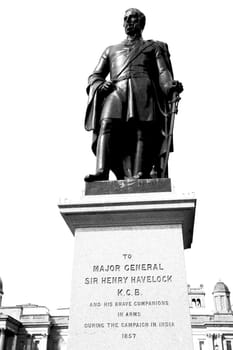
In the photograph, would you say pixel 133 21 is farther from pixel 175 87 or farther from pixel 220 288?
pixel 220 288

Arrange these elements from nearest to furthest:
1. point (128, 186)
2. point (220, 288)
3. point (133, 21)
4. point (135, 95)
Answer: point (128, 186) < point (135, 95) < point (133, 21) < point (220, 288)

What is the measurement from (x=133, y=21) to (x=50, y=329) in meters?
57.1

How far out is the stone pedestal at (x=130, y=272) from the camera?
497 cm

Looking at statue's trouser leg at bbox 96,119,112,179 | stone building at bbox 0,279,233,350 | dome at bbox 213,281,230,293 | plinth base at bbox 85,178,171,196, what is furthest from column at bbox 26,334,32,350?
plinth base at bbox 85,178,171,196

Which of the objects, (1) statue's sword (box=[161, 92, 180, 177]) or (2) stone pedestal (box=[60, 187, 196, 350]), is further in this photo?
(1) statue's sword (box=[161, 92, 180, 177])

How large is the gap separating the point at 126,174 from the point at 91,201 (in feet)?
3.19

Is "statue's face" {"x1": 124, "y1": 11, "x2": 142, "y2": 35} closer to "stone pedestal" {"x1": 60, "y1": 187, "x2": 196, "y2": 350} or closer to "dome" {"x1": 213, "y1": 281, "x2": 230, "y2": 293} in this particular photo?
"stone pedestal" {"x1": 60, "y1": 187, "x2": 196, "y2": 350}

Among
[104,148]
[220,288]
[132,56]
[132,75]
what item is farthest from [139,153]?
[220,288]

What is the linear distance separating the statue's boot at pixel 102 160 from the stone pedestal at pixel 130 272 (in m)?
0.47

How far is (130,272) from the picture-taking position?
17.5 ft

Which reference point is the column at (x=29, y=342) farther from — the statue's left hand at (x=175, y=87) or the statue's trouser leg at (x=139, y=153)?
the statue's left hand at (x=175, y=87)

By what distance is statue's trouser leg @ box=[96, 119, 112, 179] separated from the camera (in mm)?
6332

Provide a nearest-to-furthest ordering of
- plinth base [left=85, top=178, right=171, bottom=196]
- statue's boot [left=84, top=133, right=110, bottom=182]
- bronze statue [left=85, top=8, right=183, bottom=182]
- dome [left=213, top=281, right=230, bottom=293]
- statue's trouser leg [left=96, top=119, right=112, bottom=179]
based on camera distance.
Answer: plinth base [left=85, top=178, right=171, bottom=196] → statue's boot [left=84, top=133, right=110, bottom=182] → statue's trouser leg [left=96, top=119, right=112, bottom=179] → bronze statue [left=85, top=8, right=183, bottom=182] → dome [left=213, top=281, right=230, bottom=293]

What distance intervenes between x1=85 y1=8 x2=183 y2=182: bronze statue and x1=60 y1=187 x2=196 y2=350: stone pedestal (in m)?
0.74
